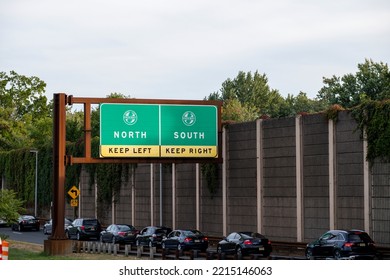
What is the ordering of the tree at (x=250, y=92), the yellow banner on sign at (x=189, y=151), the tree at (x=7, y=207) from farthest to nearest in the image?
the tree at (x=250, y=92), the yellow banner on sign at (x=189, y=151), the tree at (x=7, y=207)

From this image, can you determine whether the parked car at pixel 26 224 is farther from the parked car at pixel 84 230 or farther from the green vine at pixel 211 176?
the green vine at pixel 211 176

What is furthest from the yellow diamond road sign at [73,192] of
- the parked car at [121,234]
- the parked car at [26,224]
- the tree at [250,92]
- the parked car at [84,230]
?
the tree at [250,92]

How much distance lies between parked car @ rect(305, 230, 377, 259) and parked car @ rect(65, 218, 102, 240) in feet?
98.7

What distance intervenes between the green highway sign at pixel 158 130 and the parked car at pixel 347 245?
14.8 metres

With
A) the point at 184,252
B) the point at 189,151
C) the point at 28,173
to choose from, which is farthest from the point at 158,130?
the point at 28,173

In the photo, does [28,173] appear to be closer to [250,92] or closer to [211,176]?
[211,176]

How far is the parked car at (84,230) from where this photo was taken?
229 ft

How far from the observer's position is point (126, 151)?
54469 mm

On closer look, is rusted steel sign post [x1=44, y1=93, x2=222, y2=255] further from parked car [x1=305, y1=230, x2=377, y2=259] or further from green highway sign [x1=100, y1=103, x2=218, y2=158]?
parked car [x1=305, y1=230, x2=377, y2=259]

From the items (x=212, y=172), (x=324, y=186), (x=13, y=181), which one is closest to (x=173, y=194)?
(x=212, y=172)

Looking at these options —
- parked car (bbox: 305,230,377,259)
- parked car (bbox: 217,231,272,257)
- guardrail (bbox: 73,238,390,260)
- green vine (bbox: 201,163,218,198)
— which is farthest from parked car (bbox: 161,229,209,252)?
parked car (bbox: 305,230,377,259)
